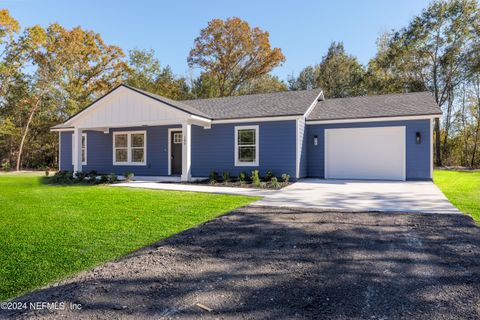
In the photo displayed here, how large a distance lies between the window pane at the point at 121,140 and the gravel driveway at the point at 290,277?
37.8ft

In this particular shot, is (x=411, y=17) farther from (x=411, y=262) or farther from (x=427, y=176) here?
(x=411, y=262)

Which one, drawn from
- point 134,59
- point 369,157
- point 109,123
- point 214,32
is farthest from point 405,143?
point 134,59

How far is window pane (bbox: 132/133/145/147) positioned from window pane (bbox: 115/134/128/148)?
45 centimetres

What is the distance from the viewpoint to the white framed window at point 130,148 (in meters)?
14.7

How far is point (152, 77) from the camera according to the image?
2966 cm

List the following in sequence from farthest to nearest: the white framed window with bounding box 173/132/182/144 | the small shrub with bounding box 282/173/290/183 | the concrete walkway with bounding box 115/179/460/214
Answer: the white framed window with bounding box 173/132/182/144 < the small shrub with bounding box 282/173/290/183 < the concrete walkway with bounding box 115/179/460/214

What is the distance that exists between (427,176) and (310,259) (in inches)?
404

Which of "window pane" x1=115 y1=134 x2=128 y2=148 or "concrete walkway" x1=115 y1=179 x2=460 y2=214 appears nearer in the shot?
"concrete walkway" x1=115 y1=179 x2=460 y2=214

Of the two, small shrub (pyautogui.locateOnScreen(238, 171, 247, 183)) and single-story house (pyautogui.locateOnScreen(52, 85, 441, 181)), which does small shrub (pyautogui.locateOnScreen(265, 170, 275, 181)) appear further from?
small shrub (pyautogui.locateOnScreen(238, 171, 247, 183))

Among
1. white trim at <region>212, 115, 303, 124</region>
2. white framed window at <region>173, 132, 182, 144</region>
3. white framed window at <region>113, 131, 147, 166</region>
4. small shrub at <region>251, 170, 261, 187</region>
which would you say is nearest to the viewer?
small shrub at <region>251, 170, 261, 187</region>

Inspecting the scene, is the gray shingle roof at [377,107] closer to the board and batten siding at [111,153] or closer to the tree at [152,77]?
the board and batten siding at [111,153]

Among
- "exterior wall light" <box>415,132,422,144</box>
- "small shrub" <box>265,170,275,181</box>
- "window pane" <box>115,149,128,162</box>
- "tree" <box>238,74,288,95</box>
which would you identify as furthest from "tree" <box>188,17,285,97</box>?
"exterior wall light" <box>415,132,422,144</box>

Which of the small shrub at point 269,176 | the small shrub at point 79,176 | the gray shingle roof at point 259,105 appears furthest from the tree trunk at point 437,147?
the small shrub at point 79,176

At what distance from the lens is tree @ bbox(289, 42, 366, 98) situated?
1104 inches
